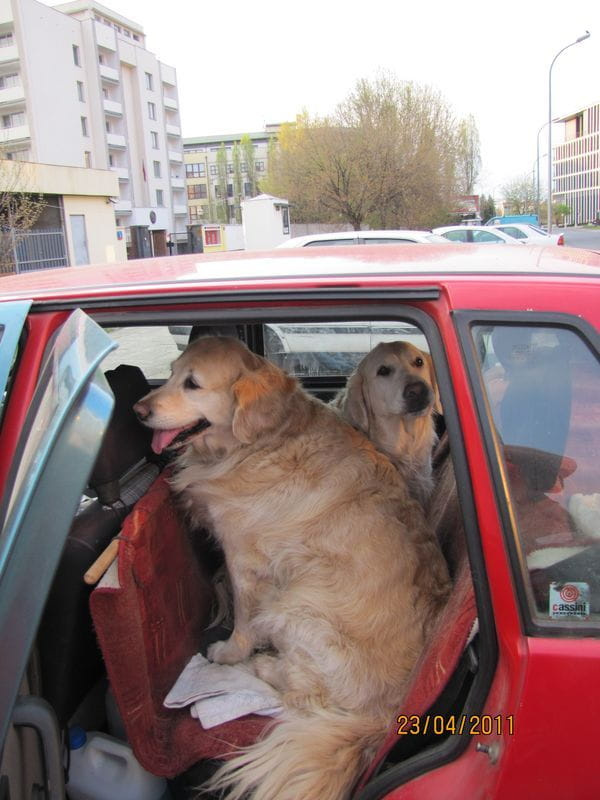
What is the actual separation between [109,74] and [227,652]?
65.1 m

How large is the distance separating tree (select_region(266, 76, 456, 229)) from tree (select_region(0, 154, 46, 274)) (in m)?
15.0

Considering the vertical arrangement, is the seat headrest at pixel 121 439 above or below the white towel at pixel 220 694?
above

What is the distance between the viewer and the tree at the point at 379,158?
34125 millimetres

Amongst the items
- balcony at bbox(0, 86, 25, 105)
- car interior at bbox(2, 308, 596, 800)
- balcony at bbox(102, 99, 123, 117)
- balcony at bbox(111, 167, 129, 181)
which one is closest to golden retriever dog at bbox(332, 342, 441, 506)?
car interior at bbox(2, 308, 596, 800)

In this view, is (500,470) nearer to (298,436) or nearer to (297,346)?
(298,436)

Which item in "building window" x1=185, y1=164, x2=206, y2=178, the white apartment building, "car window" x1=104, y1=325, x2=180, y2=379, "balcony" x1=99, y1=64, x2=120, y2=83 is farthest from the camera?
"building window" x1=185, y1=164, x2=206, y2=178

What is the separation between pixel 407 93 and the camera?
119ft

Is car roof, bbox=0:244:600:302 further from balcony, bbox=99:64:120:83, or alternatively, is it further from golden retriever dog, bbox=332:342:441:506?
balcony, bbox=99:64:120:83

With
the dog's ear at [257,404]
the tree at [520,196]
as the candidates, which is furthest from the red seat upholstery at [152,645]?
the tree at [520,196]

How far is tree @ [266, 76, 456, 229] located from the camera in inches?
1344

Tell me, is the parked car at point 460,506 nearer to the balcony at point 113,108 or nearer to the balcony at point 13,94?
the balcony at point 13,94

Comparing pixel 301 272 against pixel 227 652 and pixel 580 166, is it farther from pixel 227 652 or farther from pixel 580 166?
pixel 580 166

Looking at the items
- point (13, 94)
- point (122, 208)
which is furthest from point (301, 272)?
point (122, 208)

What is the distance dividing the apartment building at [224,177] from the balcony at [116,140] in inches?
1372
